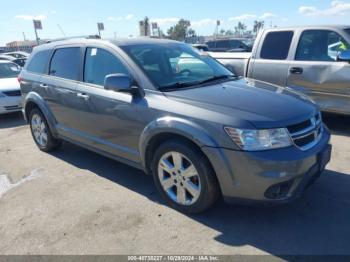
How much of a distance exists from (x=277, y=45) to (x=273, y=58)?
0.82 ft

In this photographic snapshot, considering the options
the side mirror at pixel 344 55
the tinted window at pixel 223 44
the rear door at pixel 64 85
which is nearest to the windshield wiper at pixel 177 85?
the rear door at pixel 64 85

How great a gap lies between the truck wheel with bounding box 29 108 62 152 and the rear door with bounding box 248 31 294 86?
12.2 feet

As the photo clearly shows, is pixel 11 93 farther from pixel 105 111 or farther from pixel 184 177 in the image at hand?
pixel 184 177

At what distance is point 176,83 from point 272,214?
1660 millimetres

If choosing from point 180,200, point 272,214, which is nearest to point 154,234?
point 180,200

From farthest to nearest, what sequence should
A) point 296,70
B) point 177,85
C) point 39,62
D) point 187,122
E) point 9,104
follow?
point 9,104 < point 296,70 < point 39,62 < point 177,85 < point 187,122

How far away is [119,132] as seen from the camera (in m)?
4.10

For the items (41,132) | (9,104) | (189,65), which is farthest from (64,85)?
(9,104)

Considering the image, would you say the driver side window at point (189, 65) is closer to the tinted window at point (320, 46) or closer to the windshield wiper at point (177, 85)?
the windshield wiper at point (177, 85)

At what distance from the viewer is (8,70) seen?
10.7 meters

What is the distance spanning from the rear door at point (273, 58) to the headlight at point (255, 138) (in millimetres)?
3612

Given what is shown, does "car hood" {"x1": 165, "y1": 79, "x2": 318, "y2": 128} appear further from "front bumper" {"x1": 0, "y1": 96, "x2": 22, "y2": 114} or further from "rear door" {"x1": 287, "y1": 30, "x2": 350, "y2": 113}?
"front bumper" {"x1": 0, "y1": 96, "x2": 22, "y2": 114}

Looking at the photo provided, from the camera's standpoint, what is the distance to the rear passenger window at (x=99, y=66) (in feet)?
13.5

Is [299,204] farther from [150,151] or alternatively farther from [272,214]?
[150,151]
